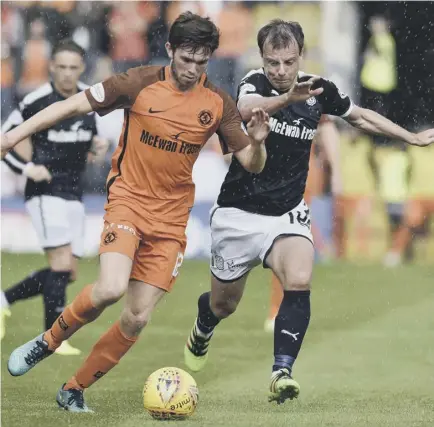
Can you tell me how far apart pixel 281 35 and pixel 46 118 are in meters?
1.51

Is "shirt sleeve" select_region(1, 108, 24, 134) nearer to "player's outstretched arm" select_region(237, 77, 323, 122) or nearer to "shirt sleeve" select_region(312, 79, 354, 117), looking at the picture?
"player's outstretched arm" select_region(237, 77, 323, 122)

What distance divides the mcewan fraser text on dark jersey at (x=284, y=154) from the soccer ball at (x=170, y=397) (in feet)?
4.71

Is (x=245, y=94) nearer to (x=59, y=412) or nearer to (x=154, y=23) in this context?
(x=59, y=412)

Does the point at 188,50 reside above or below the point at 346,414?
above

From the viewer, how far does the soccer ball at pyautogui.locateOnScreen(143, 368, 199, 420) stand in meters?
6.76

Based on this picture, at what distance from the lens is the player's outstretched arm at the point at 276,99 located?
669cm

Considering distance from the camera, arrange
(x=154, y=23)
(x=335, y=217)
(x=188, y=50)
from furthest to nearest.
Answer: (x=154, y=23) < (x=335, y=217) < (x=188, y=50)

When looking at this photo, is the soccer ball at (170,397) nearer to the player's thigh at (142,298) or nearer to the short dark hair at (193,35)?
the player's thigh at (142,298)

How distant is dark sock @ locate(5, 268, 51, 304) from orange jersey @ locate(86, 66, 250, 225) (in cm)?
305

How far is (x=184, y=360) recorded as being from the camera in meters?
9.37

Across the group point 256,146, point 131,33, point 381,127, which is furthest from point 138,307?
point 131,33

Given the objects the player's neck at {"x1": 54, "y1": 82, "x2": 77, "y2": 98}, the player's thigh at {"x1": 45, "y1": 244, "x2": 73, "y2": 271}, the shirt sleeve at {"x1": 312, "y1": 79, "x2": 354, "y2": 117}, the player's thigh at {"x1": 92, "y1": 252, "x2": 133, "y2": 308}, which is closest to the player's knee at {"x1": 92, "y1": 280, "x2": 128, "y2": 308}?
the player's thigh at {"x1": 92, "y1": 252, "x2": 133, "y2": 308}

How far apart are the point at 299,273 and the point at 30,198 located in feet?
11.5

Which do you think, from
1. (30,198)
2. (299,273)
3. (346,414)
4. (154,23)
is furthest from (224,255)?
(154,23)
